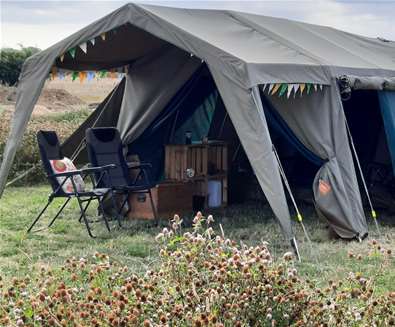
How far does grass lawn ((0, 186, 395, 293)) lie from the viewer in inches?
189

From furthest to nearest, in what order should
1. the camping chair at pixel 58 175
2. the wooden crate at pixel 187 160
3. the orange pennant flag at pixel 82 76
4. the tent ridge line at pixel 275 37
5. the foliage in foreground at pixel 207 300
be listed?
the orange pennant flag at pixel 82 76 < the wooden crate at pixel 187 160 < the tent ridge line at pixel 275 37 < the camping chair at pixel 58 175 < the foliage in foreground at pixel 207 300

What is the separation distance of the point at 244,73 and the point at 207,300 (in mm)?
3144

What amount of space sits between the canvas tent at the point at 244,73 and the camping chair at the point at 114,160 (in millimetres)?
514

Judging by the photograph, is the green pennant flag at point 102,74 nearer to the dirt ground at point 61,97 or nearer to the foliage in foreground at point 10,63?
the dirt ground at point 61,97

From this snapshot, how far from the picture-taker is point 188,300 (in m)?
2.41

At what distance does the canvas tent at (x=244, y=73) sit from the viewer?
5320 mm

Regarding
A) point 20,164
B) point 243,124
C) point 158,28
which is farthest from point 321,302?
point 20,164

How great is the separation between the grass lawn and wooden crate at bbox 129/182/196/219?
24cm

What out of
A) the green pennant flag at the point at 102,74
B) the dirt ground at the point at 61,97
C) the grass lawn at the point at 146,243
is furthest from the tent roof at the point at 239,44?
the dirt ground at the point at 61,97

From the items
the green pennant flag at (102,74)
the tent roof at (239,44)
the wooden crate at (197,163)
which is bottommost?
the wooden crate at (197,163)

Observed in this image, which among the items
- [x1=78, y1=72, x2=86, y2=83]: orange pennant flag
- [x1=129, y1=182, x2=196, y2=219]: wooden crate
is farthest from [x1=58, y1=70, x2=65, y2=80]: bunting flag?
[x1=129, y1=182, x2=196, y2=219]: wooden crate

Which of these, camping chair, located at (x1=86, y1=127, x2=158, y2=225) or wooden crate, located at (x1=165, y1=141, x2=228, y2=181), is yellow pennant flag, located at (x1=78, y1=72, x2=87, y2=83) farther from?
wooden crate, located at (x1=165, y1=141, x2=228, y2=181)

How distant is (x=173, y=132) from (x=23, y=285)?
213 inches

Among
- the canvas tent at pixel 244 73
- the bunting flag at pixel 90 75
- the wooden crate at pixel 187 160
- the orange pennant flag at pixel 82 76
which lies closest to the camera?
the canvas tent at pixel 244 73
